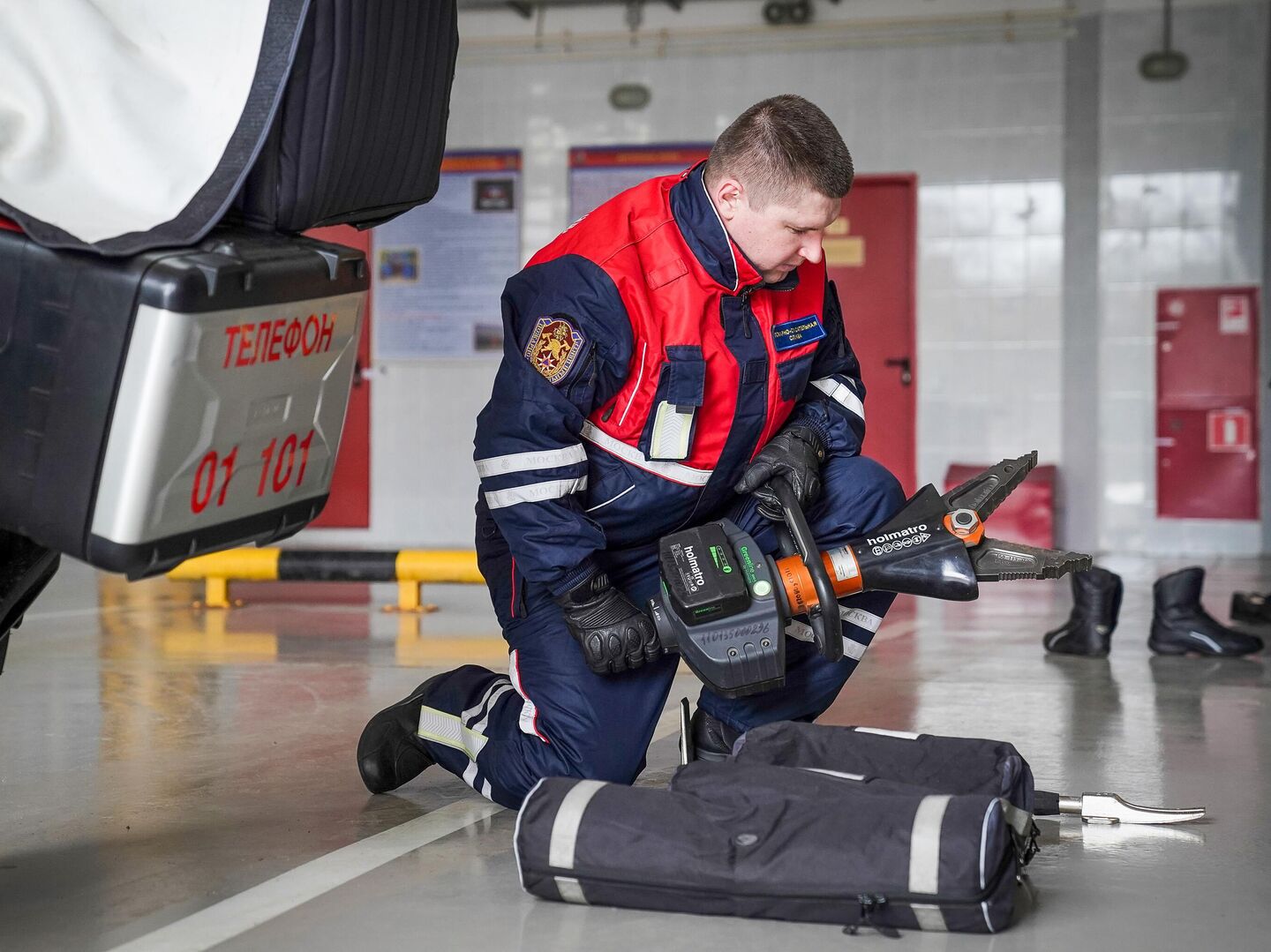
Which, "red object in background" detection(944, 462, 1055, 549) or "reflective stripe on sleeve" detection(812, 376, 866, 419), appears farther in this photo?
"red object in background" detection(944, 462, 1055, 549)

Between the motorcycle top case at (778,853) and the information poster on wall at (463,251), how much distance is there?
6.94m

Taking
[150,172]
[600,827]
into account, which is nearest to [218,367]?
[150,172]

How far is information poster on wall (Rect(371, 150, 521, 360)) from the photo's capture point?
28.4ft

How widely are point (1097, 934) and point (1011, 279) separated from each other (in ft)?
22.3

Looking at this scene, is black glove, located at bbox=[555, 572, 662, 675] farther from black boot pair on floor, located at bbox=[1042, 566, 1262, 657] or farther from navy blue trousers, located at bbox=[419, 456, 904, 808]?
black boot pair on floor, located at bbox=[1042, 566, 1262, 657]

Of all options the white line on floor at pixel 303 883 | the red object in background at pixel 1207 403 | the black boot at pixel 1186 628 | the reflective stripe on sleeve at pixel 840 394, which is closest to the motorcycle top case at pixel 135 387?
the white line on floor at pixel 303 883

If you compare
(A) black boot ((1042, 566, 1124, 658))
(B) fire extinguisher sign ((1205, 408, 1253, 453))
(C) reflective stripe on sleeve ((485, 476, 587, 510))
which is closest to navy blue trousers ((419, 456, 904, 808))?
(C) reflective stripe on sleeve ((485, 476, 587, 510))

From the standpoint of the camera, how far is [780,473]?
2467 mm

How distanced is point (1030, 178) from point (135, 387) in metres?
7.29

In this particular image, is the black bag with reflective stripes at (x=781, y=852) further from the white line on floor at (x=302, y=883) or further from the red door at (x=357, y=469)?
the red door at (x=357, y=469)

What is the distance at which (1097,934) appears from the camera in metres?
1.74

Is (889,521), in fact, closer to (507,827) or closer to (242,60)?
(507,827)

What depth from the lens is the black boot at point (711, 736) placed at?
2559 millimetres

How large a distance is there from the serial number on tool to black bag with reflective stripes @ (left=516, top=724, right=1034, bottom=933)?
1.76ft
